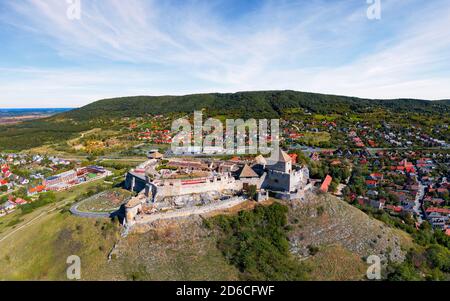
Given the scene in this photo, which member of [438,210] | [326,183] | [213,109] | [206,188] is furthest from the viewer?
[213,109]

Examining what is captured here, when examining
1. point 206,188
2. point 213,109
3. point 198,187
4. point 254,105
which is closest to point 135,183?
point 198,187

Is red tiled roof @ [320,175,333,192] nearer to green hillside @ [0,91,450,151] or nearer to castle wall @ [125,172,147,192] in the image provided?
castle wall @ [125,172,147,192]

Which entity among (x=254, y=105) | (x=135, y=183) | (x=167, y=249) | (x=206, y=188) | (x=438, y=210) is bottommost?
(x=438, y=210)

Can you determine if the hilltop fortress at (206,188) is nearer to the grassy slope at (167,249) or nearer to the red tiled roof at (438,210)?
the grassy slope at (167,249)

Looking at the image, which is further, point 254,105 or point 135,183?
point 254,105

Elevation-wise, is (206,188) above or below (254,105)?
below

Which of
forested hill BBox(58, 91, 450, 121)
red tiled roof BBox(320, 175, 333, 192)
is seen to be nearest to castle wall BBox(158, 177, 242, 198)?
red tiled roof BBox(320, 175, 333, 192)

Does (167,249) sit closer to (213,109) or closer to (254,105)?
(213,109)
